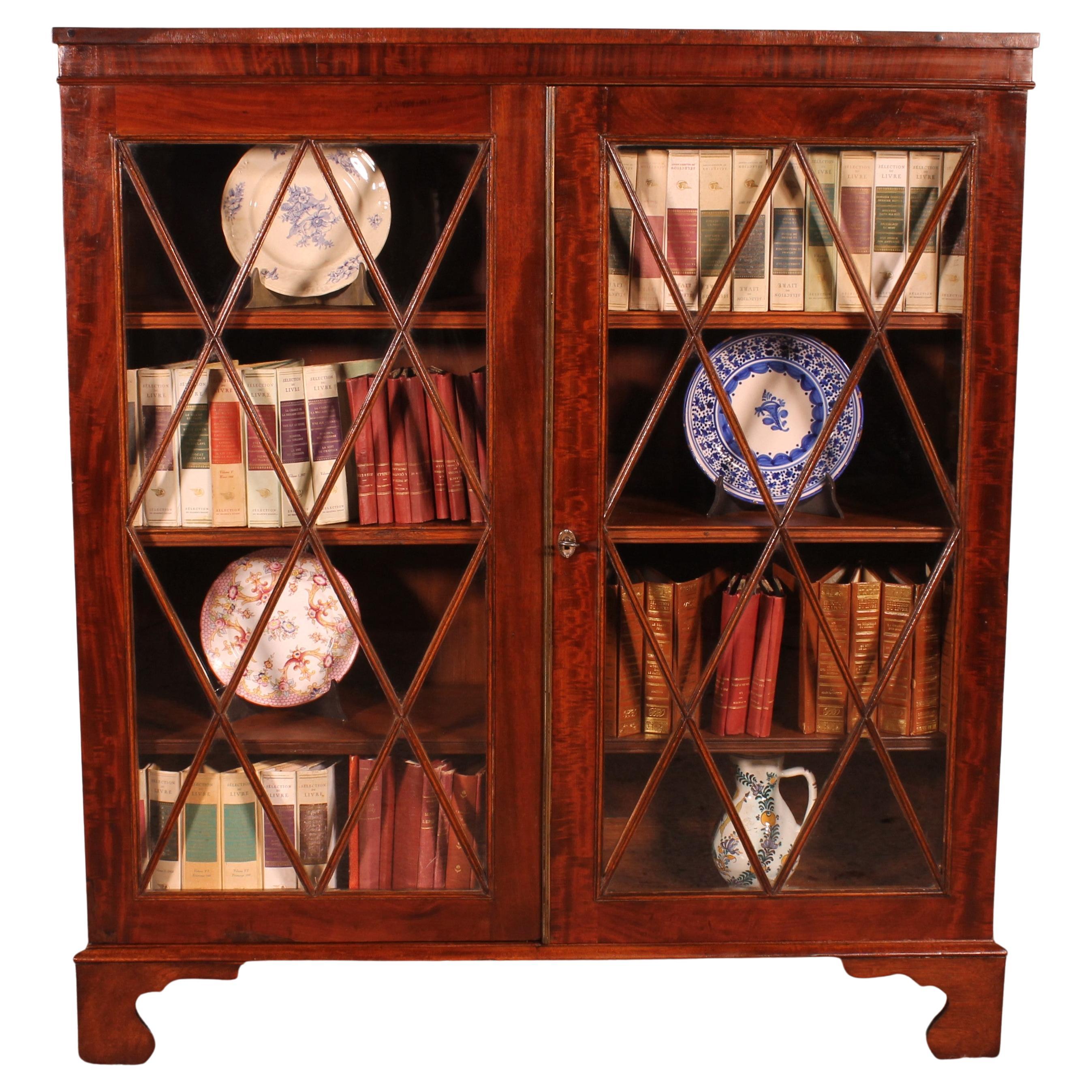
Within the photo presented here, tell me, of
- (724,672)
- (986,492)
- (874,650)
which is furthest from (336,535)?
(986,492)

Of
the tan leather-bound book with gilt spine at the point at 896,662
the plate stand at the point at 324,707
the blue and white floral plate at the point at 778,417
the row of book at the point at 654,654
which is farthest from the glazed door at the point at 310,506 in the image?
the tan leather-bound book with gilt spine at the point at 896,662

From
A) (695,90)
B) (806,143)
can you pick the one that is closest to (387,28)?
(695,90)

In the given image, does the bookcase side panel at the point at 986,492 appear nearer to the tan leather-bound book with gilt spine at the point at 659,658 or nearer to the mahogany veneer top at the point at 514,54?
the mahogany veneer top at the point at 514,54

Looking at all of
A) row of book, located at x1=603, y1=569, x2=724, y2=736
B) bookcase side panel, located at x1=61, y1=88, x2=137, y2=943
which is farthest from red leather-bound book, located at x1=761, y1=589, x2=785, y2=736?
bookcase side panel, located at x1=61, y1=88, x2=137, y2=943

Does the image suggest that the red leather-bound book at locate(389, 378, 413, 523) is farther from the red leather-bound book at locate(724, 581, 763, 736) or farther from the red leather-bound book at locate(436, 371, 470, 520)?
the red leather-bound book at locate(724, 581, 763, 736)

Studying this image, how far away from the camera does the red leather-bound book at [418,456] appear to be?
2086 mm

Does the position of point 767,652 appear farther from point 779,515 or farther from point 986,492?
point 986,492

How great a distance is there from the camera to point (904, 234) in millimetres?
2066

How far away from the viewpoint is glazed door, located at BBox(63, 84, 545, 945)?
2012 millimetres

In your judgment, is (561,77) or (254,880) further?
(254,880)

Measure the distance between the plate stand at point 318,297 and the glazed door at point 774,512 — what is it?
0.33 metres

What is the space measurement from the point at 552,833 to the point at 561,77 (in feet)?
4.11

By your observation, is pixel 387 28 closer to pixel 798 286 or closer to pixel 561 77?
pixel 561 77

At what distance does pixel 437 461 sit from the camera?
2.10 metres
